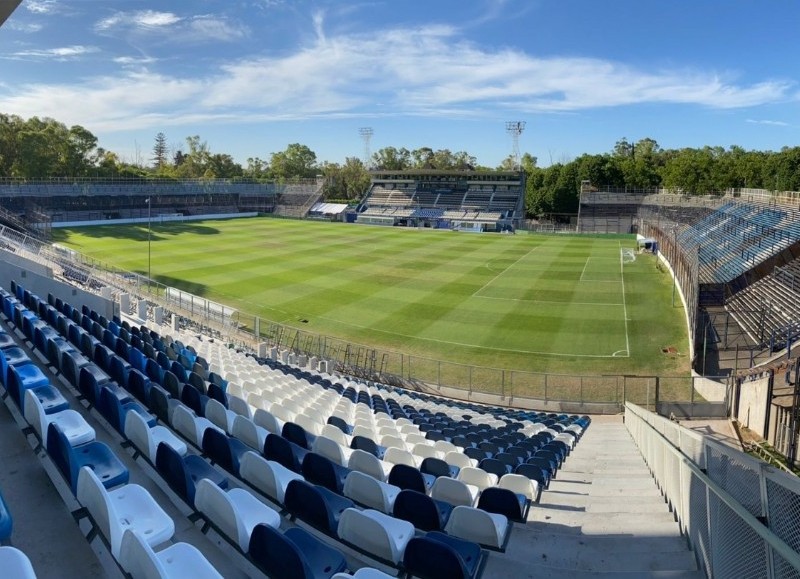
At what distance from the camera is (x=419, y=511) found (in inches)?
212

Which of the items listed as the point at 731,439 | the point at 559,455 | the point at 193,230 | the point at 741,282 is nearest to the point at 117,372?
the point at 559,455

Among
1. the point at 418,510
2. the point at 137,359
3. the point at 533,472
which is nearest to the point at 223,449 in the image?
the point at 418,510

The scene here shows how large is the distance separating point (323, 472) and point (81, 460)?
230 centimetres

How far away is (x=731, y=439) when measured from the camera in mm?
15680

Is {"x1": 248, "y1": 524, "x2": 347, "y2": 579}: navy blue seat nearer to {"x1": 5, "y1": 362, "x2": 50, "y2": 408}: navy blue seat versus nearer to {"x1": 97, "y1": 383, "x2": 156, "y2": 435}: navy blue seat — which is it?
{"x1": 97, "y1": 383, "x2": 156, "y2": 435}: navy blue seat

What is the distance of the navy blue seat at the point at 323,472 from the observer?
5938 millimetres

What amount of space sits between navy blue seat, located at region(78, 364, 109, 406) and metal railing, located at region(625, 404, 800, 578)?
6.64m

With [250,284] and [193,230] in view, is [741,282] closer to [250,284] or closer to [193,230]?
[250,284]

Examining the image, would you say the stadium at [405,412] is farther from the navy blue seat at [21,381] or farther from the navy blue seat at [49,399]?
the navy blue seat at [49,399]

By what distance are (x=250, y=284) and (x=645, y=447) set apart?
29458 mm

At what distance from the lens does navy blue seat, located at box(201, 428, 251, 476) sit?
5883mm

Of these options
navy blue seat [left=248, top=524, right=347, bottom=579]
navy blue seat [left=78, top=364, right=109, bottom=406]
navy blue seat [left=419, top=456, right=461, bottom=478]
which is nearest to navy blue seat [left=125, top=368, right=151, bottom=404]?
navy blue seat [left=78, top=364, right=109, bottom=406]

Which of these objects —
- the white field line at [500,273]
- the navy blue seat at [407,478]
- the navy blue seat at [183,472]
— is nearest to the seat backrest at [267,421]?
the navy blue seat at [407,478]

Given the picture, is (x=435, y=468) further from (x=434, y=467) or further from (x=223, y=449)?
(x=223, y=449)
